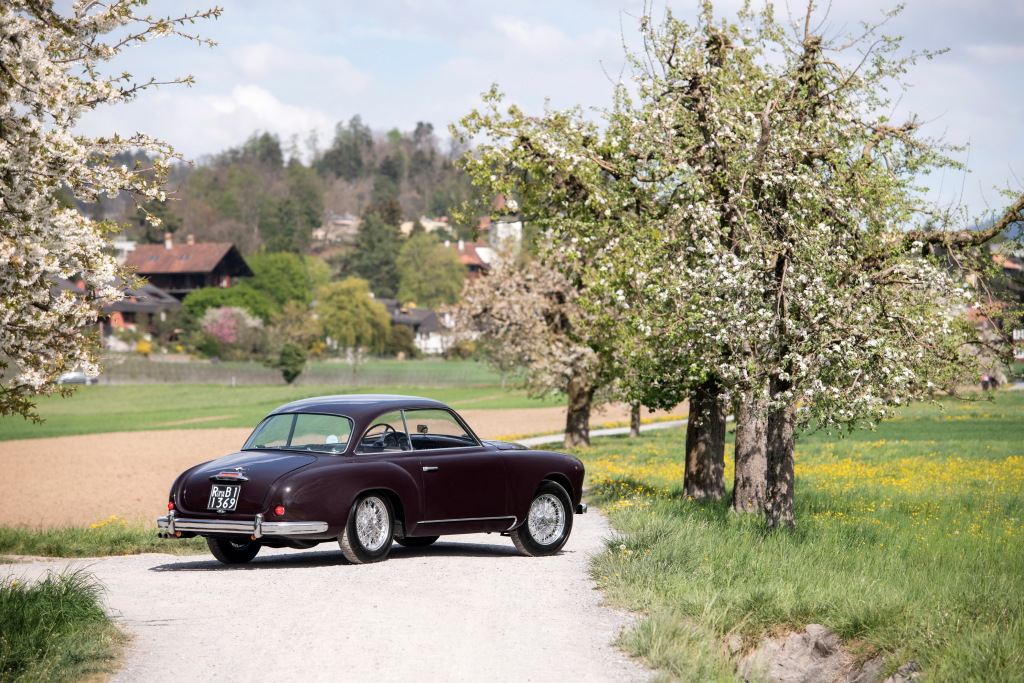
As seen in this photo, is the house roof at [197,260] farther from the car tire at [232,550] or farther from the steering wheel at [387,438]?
the steering wheel at [387,438]

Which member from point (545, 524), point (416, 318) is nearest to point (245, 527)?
point (545, 524)

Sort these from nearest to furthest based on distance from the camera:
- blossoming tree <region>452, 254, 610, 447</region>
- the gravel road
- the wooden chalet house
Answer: the gravel road → blossoming tree <region>452, 254, 610, 447</region> → the wooden chalet house

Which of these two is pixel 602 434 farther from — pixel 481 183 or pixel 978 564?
pixel 978 564

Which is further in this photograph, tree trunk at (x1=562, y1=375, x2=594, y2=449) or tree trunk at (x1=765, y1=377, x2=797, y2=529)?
tree trunk at (x1=562, y1=375, x2=594, y2=449)

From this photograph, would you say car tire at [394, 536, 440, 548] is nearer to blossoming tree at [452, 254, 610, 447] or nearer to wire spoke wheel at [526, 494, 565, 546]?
wire spoke wheel at [526, 494, 565, 546]

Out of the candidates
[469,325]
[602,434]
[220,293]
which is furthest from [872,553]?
[220,293]

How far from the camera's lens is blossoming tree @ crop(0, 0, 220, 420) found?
9.54 meters

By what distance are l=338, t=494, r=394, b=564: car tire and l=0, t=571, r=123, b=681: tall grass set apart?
2.61 m

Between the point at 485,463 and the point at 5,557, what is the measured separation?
5.26 metres

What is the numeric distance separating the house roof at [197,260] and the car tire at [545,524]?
412 ft

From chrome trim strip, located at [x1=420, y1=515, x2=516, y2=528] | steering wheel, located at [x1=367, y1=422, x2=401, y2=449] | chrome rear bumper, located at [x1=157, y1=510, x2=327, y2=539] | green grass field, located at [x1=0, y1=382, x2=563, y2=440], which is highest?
steering wheel, located at [x1=367, y1=422, x2=401, y2=449]

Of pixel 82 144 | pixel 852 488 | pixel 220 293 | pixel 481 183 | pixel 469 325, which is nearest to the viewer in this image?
pixel 82 144

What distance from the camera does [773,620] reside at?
347 inches

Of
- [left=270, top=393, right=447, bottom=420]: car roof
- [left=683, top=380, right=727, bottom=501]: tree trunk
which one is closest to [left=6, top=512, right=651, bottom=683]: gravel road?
[left=270, top=393, right=447, bottom=420]: car roof
